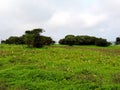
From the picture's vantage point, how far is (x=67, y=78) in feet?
50.8

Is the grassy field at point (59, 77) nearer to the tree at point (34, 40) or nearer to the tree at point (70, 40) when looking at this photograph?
the tree at point (34, 40)

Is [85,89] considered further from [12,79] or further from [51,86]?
[12,79]

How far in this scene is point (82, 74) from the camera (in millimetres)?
16297

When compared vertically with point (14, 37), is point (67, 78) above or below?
below

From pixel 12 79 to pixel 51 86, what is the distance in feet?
7.77

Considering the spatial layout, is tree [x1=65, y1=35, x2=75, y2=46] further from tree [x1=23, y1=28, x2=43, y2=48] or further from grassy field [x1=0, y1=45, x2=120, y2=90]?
grassy field [x1=0, y1=45, x2=120, y2=90]

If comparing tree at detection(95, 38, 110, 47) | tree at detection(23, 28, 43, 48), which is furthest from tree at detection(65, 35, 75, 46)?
tree at detection(23, 28, 43, 48)

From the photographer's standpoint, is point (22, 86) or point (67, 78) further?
point (67, 78)

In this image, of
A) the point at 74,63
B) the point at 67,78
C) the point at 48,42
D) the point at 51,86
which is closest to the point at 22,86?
the point at 51,86

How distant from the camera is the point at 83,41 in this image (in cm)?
4531

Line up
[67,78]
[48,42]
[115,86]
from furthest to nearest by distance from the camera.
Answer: [48,42], [67,78], [115,86]

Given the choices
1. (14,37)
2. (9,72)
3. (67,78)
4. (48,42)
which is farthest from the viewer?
(14,37)

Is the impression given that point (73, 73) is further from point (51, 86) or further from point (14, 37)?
point (14, 37)

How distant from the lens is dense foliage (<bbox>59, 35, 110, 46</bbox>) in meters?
43.6
